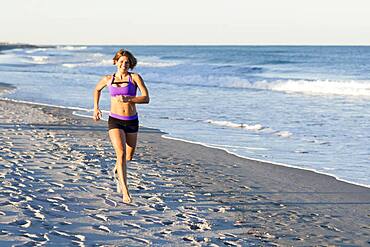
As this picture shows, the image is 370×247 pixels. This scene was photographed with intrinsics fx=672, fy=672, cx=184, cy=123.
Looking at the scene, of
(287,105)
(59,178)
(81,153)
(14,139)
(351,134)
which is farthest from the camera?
(287,105)

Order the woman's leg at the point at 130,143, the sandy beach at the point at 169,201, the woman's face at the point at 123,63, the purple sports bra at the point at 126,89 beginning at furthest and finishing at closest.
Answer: the woman's leg at the point at 130,143 → the purple sports bra at the point at 126,89 → the woman's face at the point at 123,63 → the sandy beach at the point at 169,201

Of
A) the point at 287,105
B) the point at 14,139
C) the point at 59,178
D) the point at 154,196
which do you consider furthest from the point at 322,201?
the point at 287,105

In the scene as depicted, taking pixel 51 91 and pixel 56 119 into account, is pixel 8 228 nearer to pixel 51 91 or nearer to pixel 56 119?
pixel 56 119

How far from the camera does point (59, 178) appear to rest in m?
7.91

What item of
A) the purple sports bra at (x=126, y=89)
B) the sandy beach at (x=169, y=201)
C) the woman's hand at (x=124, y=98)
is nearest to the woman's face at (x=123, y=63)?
the purple sports bra at (x=126, y=89)

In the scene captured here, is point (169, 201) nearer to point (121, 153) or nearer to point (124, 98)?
point (121, 153)

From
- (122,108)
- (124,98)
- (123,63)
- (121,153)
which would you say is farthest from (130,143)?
(123,63)

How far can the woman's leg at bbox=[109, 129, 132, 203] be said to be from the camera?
22.2ft

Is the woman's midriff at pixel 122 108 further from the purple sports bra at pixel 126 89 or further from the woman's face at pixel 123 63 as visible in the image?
the woman's face at pixel 123 63

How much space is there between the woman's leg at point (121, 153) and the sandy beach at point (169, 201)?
153 millimetres

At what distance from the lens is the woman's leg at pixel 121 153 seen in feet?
22.2

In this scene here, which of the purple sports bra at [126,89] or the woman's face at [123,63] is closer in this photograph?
the woman's face at [123,63]

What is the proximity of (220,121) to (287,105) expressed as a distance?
6.15 meters

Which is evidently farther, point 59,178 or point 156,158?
point 156,158
